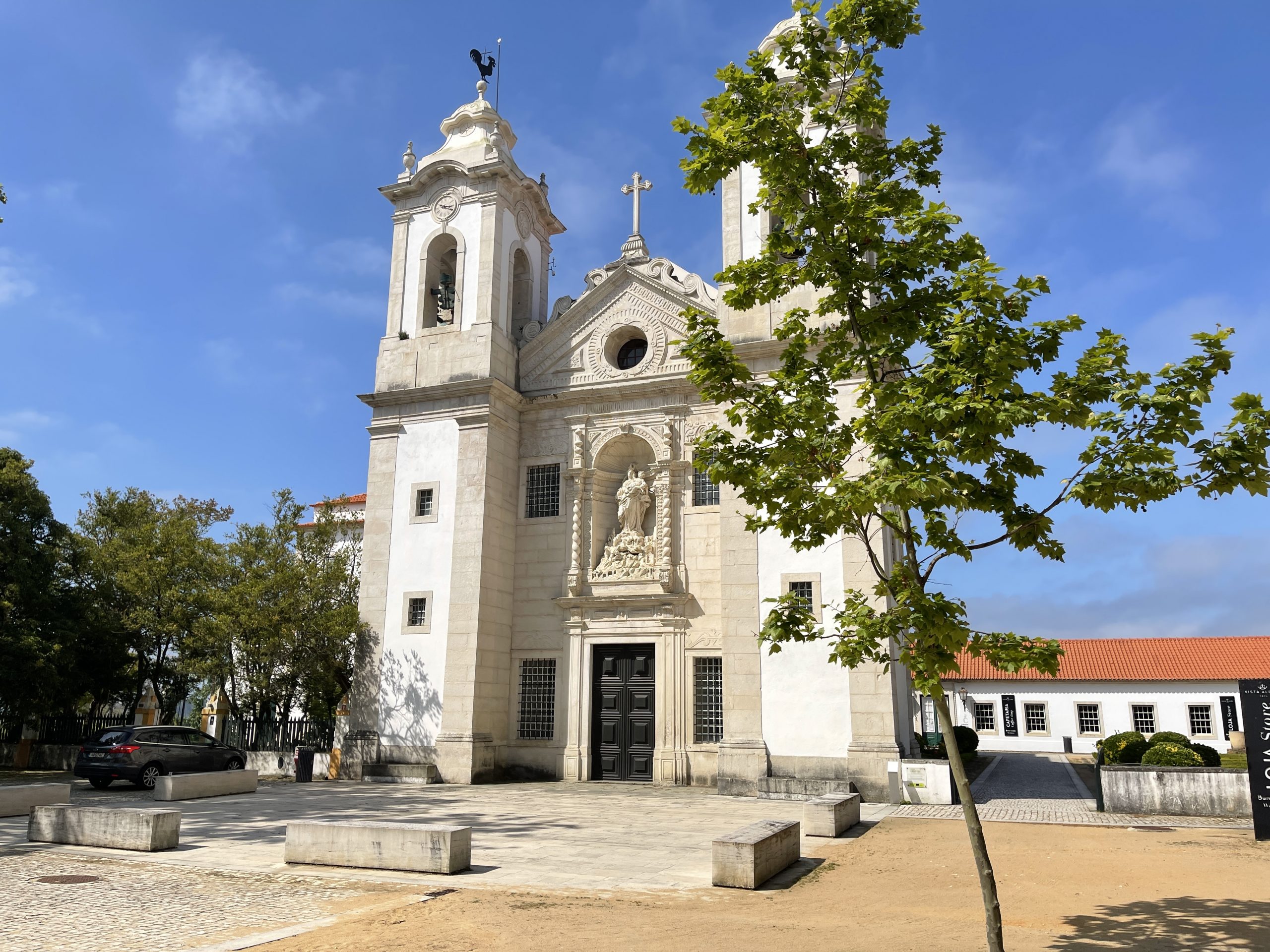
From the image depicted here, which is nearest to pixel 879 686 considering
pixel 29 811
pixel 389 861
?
pixel 389 861

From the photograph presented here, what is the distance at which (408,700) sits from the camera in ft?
73.5

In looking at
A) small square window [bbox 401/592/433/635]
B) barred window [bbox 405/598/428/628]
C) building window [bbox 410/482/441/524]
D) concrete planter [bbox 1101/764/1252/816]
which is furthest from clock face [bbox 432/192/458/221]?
concrete planter [bbox 1101/764/1252/816]

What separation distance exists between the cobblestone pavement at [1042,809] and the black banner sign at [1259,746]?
1.56 m

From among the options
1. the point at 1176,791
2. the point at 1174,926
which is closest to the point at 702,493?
the point at 1176,791

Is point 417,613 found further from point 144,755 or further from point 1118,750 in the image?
point 1118,750

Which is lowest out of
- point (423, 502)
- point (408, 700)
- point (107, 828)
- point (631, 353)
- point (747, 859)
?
point (107, 828)

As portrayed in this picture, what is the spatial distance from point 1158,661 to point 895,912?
142ft

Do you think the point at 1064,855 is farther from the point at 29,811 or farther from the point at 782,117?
the point at 29,811

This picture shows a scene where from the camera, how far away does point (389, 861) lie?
33.9 ft

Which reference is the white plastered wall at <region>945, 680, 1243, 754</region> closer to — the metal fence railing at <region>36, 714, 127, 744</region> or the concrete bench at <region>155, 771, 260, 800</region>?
the concrete bench at <region>155, 771, 260, 800</region>

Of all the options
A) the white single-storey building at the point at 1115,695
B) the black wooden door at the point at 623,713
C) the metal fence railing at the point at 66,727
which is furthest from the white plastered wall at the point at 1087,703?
the metal fence railing at the point at 66,727

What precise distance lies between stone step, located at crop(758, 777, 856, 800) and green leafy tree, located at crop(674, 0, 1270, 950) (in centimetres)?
1185

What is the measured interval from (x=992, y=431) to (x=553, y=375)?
19.5 meters

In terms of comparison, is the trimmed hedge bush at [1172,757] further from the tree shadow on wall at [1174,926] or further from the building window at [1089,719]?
the building window at [1089,719]
